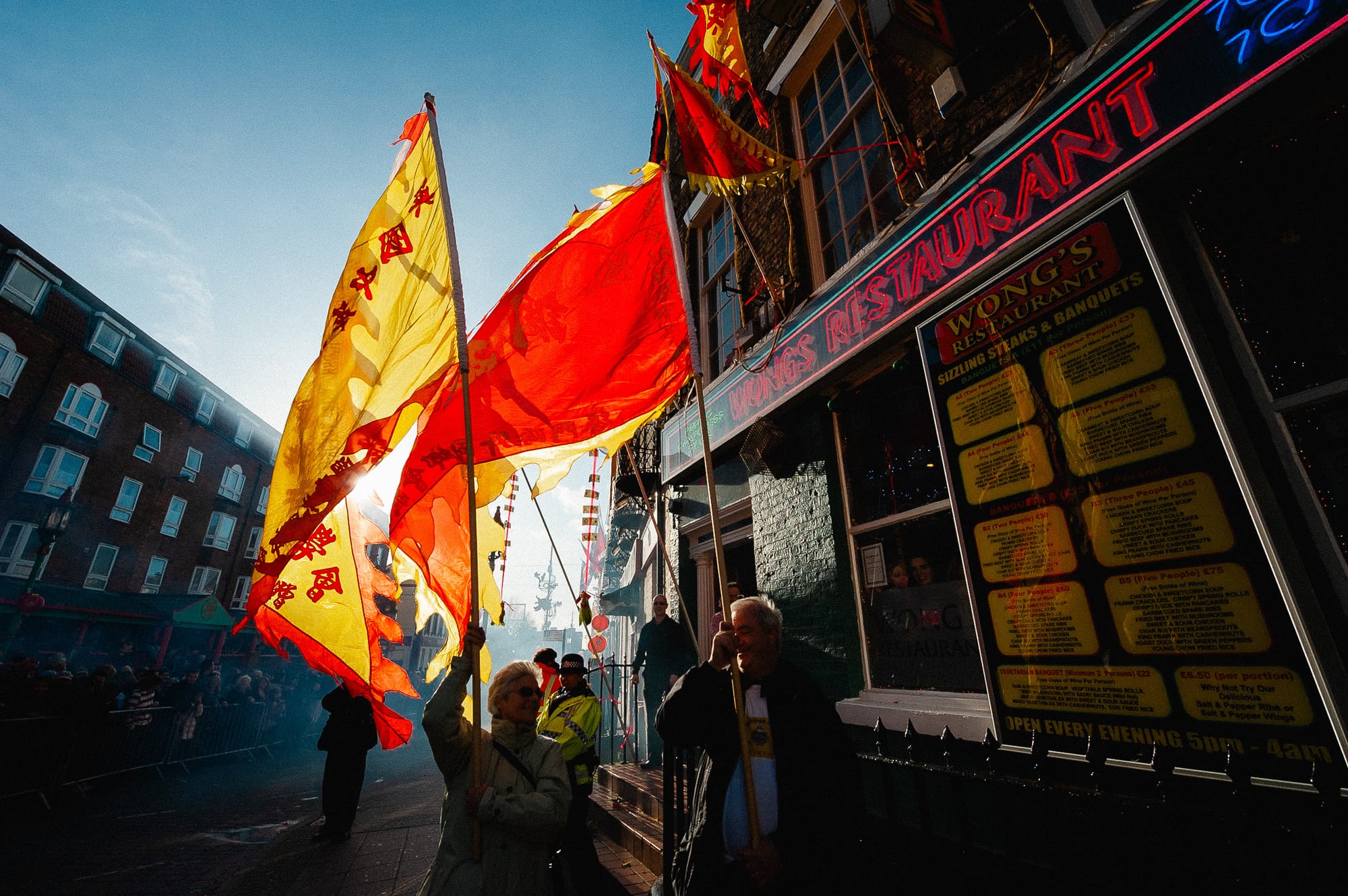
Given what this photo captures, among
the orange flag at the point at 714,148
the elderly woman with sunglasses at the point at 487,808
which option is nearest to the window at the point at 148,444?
the orange flag at the point at 714,148

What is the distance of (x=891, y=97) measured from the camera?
17.1 ft

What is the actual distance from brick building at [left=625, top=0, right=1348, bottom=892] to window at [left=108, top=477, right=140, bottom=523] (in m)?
29.1

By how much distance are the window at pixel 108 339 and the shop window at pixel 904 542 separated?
29395 mm

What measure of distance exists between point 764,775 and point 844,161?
6211 mm

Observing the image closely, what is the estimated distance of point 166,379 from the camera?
24.2 m

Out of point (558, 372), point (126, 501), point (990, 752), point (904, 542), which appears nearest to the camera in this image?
point (990, 752)

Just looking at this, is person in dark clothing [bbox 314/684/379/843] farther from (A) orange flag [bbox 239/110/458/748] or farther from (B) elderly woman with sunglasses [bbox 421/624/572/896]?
(B) elderly woman with sunglasses [bbox 421/624/572/896]

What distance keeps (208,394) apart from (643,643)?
30.8m

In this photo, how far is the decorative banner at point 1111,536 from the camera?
215cm

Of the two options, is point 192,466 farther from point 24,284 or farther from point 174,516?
point 24,284

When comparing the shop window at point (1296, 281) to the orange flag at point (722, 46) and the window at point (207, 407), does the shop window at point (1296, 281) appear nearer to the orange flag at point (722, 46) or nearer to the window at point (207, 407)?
the orange flag at point (722, 46)

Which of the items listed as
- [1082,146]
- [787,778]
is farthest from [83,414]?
[1082,146]

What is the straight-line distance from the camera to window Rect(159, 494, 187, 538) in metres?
23.6

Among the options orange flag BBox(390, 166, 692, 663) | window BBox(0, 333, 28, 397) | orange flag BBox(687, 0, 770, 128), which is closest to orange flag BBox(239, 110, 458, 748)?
orange flag BBox(390, 166, 692, 663)
